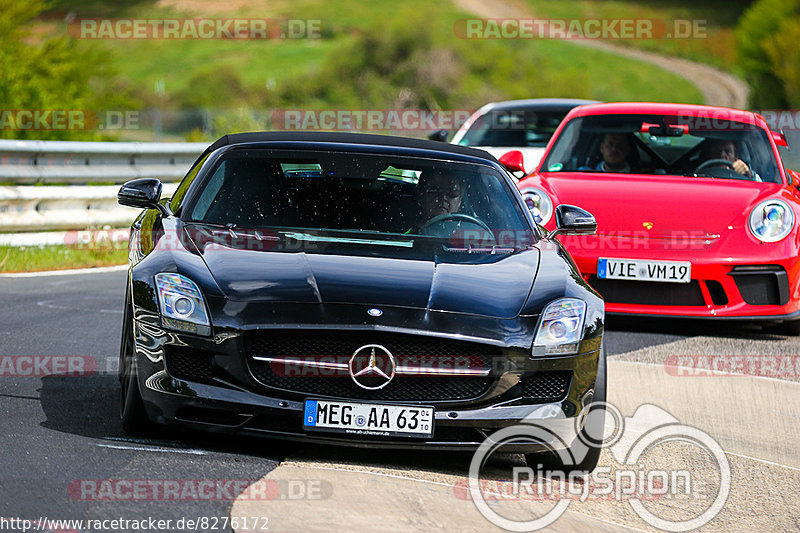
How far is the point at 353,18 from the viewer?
4365 inches

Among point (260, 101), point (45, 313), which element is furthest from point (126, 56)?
point (45, 313)

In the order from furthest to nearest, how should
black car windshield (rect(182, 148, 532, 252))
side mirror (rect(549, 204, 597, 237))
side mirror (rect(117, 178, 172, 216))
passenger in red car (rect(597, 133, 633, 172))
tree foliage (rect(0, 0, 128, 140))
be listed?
tree foliage (rect(0, 0, 128, 140)), passenger in red car (rect(597, 133, 633, 172)), side mirror (rect(549, 204, 597, 237)), side mirror (rect(117, 178, 172, 216)), black car windshield (rect(182, 148, 532, 252))

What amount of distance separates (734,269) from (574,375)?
393cm

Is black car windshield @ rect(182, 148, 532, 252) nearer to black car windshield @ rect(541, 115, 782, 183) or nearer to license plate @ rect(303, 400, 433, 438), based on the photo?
license plate @ rect(303, 400, 433, 438)

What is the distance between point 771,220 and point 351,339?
16.0ft

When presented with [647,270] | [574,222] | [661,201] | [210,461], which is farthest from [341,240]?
[661,201]

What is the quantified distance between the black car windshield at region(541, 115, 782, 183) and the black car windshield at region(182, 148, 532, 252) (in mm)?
3640

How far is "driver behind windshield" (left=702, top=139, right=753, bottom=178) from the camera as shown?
9.77 metres

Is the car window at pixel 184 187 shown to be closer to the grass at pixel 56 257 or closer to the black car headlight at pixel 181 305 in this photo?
the black car headlight at pixel 181 305

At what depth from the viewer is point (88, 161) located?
13.4m

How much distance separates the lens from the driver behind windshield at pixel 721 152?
9766 mm

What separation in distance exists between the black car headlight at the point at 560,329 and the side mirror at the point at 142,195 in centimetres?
197

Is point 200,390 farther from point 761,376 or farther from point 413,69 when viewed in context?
point 413,69

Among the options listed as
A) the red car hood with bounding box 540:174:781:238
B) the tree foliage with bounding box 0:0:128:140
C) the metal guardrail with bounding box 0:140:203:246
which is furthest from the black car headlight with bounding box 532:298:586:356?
the tree foliage with bounding box 0:0:128:140
